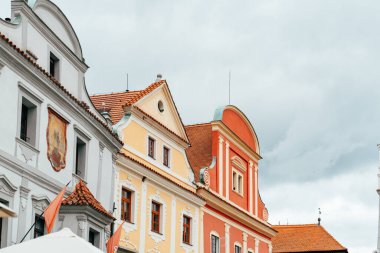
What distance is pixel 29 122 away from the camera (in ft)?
73.2

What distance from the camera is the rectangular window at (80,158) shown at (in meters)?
25.6

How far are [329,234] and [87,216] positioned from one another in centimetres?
3938

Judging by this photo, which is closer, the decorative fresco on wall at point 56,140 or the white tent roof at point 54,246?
the white tent roof at point 54,246

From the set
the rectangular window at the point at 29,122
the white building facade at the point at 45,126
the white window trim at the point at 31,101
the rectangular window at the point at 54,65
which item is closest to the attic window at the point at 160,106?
the white building facade at the point at 45,126

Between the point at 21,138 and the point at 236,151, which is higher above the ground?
the point at 236,151

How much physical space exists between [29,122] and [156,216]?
37.0 feet

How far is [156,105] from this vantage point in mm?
33344

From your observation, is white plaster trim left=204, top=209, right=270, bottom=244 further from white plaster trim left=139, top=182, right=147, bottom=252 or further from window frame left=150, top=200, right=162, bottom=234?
white plaster trim left=139, top=182, right=147, bottom=252

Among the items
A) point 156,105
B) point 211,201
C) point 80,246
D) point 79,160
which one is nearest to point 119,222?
point 79,160

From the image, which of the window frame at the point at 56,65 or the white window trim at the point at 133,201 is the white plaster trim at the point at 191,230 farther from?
the window frame at the point at 56,65

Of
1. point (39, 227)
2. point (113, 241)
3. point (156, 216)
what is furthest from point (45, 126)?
point (156, 216)

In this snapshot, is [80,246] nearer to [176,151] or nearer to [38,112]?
[38,112]

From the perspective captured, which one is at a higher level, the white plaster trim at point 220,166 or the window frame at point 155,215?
the white plaster trim at point 220,166

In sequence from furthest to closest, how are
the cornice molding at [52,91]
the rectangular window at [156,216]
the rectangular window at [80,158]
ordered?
1. the rectangular window at [156,216]
2. the rectangular window at [80,158]
3. the cornice molding at [52,91]
